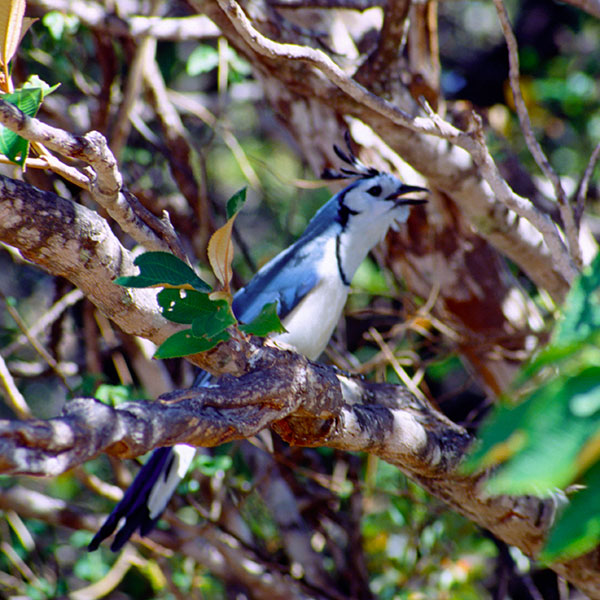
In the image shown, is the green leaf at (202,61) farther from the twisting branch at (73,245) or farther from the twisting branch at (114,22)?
the twisting branch at (73,245)

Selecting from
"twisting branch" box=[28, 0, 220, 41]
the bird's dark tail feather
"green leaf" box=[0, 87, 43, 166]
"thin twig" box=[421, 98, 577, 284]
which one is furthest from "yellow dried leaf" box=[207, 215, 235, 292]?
"twisting branch" box=[28, 0, 220, 41]

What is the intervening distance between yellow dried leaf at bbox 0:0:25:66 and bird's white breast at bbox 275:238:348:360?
4.21 feet

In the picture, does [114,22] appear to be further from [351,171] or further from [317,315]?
[317,315]

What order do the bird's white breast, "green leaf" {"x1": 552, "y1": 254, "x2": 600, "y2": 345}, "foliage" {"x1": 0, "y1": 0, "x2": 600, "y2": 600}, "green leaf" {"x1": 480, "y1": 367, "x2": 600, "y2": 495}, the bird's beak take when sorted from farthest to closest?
"foliage" {"x1": 0, "y1": 0, "x2": 600, "y2": 600}
the bird's beak
the bird's white breast
"green leaf" {"x1": 552, "y1": 254, "x2": 600, "y2": 345}
"green leaf" {"x1": 480, "y1": 367, "x2": 600, "y2": 495}

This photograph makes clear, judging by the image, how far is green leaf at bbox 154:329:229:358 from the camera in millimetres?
1177

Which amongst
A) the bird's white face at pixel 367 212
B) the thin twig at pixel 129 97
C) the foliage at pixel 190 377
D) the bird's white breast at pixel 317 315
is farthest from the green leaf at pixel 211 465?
the thin twig at pixel 129 97

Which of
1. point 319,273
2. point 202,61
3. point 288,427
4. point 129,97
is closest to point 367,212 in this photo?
point 319,273

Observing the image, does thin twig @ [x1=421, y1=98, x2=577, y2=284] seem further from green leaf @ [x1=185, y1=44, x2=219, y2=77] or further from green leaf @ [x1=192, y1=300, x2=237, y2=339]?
green leaf @ [x1=185, y1=44, x2=219, y2=77]

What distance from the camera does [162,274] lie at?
3.90 ft

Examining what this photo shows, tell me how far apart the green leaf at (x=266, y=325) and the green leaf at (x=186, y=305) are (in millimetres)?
66

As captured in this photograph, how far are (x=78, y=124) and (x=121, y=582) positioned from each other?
1.89 m

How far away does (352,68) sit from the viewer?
2305 mm

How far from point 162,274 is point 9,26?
548mm

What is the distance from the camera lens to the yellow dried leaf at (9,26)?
130 centimetres
